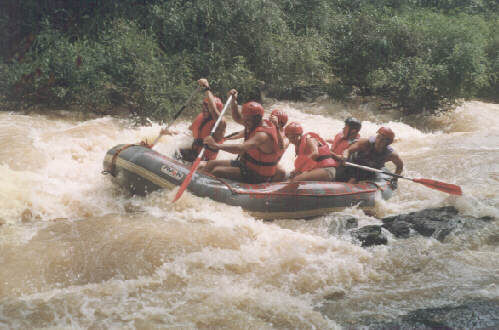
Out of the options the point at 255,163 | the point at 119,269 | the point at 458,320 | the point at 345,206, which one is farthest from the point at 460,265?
the point at 119,269

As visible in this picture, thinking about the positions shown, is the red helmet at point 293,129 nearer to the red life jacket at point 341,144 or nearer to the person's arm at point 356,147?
the person's arm at point 356,147

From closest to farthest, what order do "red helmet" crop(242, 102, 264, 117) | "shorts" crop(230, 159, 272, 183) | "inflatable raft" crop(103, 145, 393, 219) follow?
1. "inflatable raft" crop(103, 145, 393, 219)
2. "red helmet" crop(242, 102, 264, 117)
3. "shorts" crop(230, 159, 272, 183)

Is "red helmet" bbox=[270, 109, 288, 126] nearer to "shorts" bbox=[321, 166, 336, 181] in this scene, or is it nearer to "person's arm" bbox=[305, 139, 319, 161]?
"person's arm" bbox=[305, 139, 319, 161]

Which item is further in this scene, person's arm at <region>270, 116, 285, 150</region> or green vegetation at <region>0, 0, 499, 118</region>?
green vegetation at <region>0, 0, 499, 118</region>

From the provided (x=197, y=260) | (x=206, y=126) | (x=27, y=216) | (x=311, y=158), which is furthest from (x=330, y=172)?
(x=27, y=216)

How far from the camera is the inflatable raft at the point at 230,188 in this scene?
15.7 feet

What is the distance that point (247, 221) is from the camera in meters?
4.60

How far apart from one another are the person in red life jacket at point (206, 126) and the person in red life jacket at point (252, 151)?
0.50 meters

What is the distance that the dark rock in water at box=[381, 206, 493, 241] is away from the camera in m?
4.68

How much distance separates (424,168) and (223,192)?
3630 millimetres

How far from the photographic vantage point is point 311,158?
17.6 ft

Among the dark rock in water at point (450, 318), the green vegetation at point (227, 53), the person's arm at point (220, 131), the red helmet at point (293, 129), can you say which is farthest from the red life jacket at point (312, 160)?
the green vegetation at point (227, 53)

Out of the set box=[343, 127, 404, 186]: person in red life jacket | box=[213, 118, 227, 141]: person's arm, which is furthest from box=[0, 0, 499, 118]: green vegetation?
box=[343, 127, 404, 186]: person in red life jacket

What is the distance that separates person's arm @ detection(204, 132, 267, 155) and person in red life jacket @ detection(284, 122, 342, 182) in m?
0.85
